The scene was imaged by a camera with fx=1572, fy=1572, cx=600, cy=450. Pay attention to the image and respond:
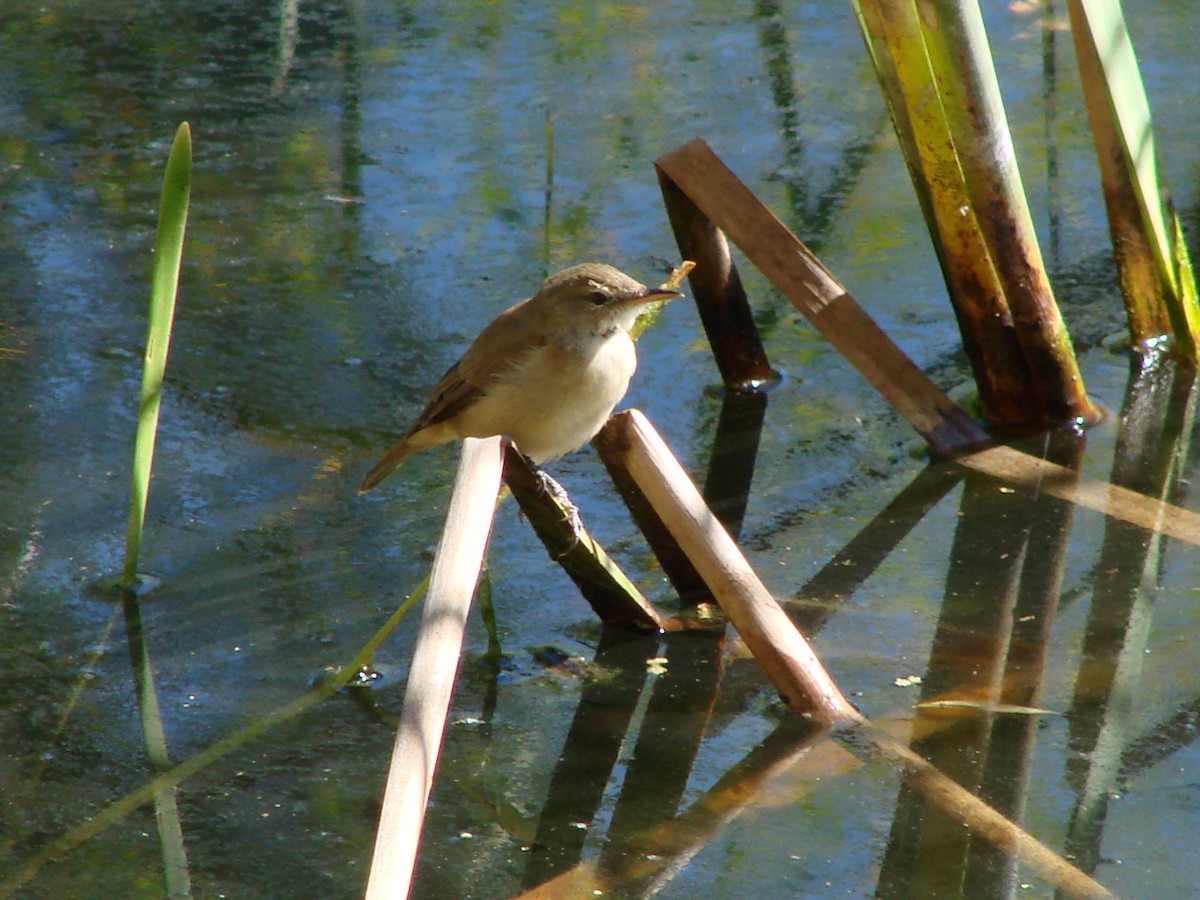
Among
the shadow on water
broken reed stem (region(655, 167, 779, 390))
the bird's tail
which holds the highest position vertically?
broken reed stem (region(655, 167, 779, 390))

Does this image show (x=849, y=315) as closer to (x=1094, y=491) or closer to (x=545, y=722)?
(x=1094, y=491)

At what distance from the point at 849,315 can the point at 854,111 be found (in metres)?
2.97

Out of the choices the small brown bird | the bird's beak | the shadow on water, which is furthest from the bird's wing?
the shadow on water

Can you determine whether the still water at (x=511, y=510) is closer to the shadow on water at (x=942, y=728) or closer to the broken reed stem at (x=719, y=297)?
the shadow on water at (x=942, y=728)

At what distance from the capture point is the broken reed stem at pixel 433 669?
7.25 ft

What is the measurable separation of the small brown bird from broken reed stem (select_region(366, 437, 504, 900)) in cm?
92

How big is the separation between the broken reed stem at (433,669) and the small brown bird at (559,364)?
3.01ft

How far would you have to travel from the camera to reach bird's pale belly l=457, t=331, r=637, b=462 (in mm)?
3969

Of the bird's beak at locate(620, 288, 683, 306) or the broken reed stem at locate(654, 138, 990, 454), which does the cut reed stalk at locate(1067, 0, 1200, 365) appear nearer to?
the broken reed stem at locate(654, 138, 990, 454)

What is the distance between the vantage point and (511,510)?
16.1 feet

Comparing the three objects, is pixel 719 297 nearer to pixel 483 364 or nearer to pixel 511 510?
pixel 511 510

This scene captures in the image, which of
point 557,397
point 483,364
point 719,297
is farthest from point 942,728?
point 719,297

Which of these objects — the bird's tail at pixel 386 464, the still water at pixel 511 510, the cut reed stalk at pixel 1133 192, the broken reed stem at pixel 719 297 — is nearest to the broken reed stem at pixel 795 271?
the broken reed stem at pixel 719 297

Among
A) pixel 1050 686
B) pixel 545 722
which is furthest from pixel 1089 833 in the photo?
pixel 545 722
